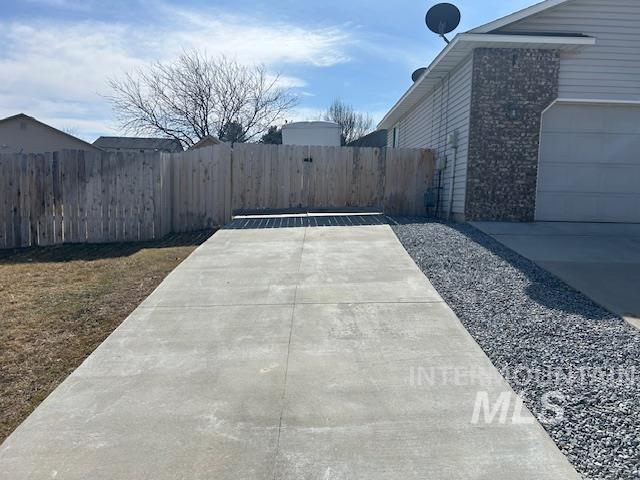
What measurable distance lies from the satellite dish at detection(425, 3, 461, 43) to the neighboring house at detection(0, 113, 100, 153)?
21.0 metres

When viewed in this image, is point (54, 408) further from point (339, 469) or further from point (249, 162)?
point (249, 162)

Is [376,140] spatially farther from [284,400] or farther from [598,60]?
[284,400]

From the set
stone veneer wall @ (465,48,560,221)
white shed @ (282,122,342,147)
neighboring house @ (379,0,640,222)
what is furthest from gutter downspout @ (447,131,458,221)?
white shed @ (282,122,342,147)

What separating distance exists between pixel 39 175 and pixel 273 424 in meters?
8.56

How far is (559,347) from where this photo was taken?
3832 millimetres

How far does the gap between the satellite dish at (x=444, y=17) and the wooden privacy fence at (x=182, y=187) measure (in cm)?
349

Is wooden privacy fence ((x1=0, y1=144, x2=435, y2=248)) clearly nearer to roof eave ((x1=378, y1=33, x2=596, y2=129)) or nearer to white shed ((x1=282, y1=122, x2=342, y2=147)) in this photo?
roof eave ((x1=378, y1=33, x2=596, y2=129))

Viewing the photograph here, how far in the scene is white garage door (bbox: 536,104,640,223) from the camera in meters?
10.2

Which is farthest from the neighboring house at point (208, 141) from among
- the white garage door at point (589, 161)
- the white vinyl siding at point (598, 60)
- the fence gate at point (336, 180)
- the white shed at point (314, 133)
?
the white garage door at point (589, 161)

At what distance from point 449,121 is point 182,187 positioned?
22.3 feet

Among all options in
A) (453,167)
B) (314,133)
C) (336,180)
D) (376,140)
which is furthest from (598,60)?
(376,140)

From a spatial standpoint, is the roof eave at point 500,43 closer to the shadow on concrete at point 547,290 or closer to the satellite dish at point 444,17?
the satellite dish at point 444,17

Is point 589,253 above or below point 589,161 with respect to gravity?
below

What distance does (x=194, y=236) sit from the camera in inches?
400
